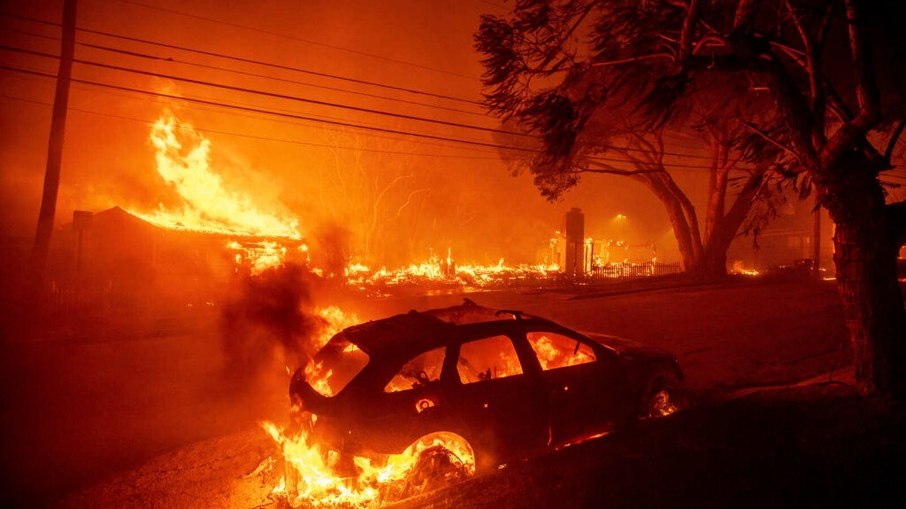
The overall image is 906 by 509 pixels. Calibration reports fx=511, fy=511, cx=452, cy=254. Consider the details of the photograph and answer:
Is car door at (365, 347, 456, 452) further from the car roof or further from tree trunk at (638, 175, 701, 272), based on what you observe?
tree trunk at (638, 175, 701, 272)

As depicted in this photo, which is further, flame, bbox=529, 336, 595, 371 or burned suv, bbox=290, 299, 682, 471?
flame, bbox=529, 336, 595, 371

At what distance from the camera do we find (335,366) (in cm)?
Result: 439

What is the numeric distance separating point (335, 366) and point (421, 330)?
31.5 inches

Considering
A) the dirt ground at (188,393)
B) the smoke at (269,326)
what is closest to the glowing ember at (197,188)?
the dirt ground at (188,393)

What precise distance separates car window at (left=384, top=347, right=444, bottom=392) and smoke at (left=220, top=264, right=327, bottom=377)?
3.79m

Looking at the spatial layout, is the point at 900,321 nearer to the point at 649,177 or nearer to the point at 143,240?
the point at 649,177

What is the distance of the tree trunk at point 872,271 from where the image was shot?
529 cm

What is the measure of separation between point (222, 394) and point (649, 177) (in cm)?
2123

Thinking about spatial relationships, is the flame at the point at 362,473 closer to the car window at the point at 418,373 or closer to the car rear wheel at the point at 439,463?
the car rear wheel at the point at 439,463

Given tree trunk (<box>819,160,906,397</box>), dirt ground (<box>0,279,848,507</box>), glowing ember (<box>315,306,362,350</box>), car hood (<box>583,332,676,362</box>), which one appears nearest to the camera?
dirt ground (<box>0,279,848,507</box>)

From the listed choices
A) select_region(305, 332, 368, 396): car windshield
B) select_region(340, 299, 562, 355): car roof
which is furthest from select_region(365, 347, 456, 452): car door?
select_region(305, 332, 368, 396): car windshield

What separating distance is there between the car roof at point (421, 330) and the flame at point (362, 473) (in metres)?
0.74

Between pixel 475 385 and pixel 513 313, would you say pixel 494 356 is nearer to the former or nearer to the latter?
pixel 513 313

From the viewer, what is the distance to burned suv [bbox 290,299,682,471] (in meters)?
3.84
